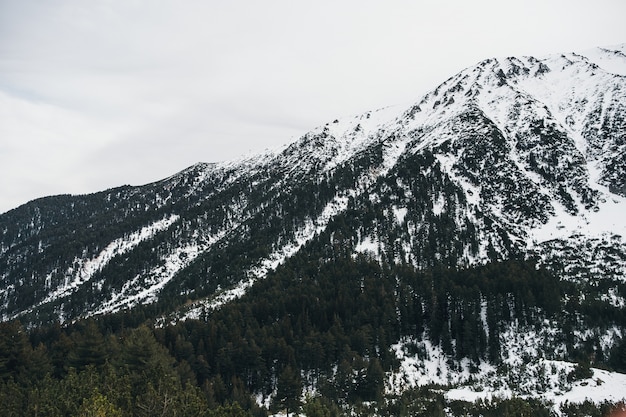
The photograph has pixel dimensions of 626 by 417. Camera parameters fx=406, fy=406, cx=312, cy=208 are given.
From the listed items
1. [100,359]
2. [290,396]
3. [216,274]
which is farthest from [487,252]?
[100,359]

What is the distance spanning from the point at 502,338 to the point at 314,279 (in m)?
59.7

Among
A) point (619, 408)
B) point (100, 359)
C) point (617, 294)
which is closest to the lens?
point (619, 408)

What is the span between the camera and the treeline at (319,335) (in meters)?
60.9

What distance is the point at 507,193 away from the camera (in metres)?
164

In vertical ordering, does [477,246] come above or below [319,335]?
above

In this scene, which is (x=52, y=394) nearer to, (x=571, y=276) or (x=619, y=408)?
(x=619, y=408)

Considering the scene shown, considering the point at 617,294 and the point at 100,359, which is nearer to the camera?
the point at 100,359

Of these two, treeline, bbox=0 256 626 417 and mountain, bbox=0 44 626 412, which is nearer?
treeline, bbox=0 256 626 417

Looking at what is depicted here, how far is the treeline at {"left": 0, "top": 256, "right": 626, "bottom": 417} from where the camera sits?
200 feet

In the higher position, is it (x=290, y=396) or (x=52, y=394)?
(x=52, y=394)

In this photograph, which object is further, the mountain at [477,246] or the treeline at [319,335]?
the mountain at [477,246]

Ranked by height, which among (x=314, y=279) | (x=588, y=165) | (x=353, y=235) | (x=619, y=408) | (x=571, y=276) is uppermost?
(x=588, y=165)

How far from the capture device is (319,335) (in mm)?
92312

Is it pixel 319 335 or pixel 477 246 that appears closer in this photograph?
pixel 319 335
